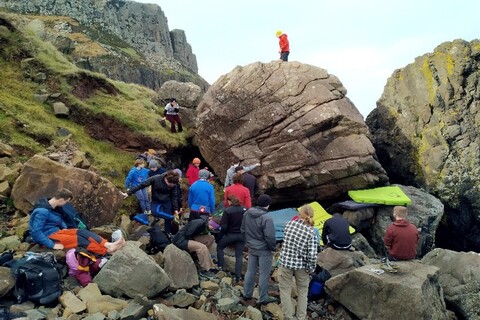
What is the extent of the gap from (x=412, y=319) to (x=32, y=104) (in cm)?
1990

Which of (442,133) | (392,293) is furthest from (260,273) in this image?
(442,133)

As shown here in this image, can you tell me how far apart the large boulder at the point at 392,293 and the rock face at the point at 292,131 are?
26.3 feet

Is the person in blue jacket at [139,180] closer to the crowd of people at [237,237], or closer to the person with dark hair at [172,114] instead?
the crowd of people at [237,237]

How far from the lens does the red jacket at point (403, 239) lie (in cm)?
1191

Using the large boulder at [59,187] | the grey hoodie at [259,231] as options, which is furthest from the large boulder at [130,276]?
the large boulder at [59,187]

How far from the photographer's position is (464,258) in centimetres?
1258

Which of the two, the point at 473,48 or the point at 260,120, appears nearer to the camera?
the point at 260,120

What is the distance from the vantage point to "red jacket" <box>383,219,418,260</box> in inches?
469

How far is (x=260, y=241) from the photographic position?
34.1 ft

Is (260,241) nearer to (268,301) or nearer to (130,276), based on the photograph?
(268,301)

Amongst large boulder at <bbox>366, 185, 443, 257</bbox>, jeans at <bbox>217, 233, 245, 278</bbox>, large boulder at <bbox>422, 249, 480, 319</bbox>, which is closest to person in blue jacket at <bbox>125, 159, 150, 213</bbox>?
jeans at <bbox>217, 233, 245, 278</bbox>

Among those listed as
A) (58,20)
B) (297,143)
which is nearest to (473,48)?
(297,143)

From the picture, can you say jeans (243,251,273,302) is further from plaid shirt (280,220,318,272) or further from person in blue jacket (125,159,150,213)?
person in blue jacket (125,159,150,213)

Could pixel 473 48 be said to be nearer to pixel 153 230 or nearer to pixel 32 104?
pixel 153 230
